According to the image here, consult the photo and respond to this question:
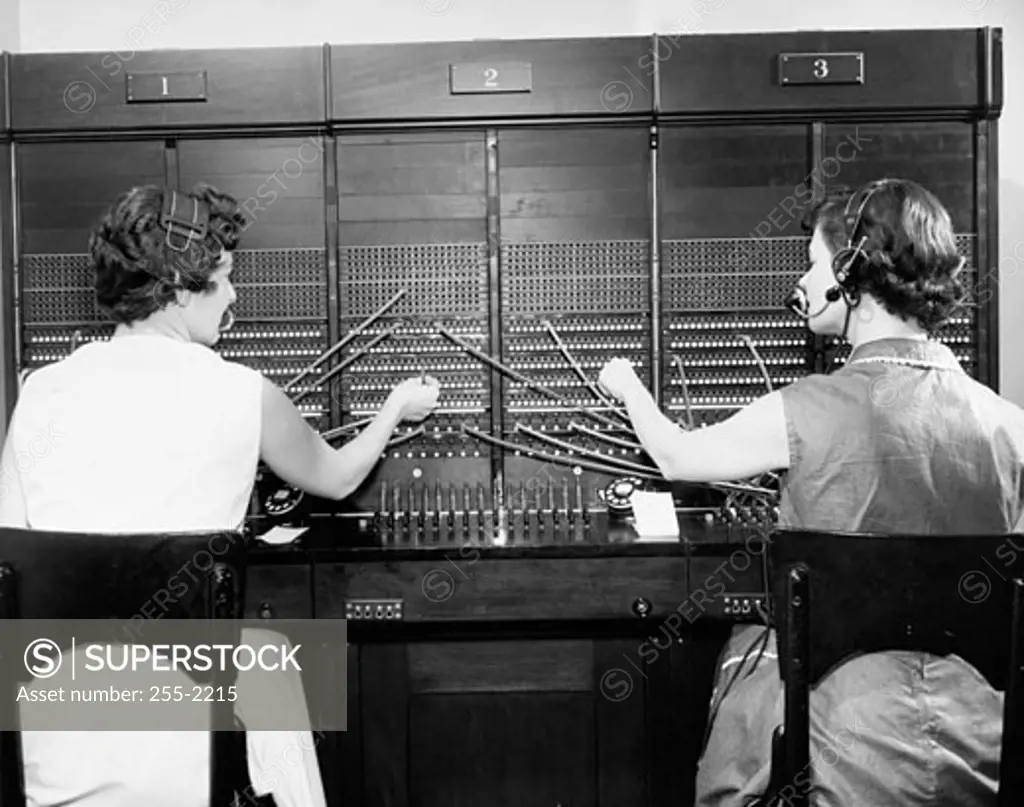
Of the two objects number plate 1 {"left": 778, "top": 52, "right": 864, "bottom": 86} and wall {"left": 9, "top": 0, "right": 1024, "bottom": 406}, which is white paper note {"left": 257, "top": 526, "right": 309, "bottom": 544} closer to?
wall {"left": 9, "top": 0, "right": 1024, "bottom": 406}

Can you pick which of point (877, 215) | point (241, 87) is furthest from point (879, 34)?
point (241, 87)

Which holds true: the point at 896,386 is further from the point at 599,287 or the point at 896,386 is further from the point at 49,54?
the point at 49,54

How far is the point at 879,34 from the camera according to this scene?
2.79 m

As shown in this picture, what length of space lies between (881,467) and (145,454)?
48.5 inches

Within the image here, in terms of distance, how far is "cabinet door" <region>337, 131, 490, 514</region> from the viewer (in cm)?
292

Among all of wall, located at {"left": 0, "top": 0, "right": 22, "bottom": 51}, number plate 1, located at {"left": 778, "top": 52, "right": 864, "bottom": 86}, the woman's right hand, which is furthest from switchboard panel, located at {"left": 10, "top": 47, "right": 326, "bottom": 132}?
number plate 1, located at {"left": 778, "top": 52, "right": 864, "bottom": 86}

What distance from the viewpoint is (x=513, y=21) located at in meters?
3.39

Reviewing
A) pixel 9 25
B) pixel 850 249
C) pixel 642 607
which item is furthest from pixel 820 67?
pixel 9 25

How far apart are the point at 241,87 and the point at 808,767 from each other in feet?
7.78

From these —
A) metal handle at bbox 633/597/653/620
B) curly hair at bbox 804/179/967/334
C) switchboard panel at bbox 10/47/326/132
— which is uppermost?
switchboard panel at bbox 10/47/326/132

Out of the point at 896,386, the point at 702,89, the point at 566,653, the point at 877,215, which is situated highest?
the point at 702,89

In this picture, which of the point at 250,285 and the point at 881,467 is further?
the point at 250,285

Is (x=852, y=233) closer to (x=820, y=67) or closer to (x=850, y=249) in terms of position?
(x=850, y=249)

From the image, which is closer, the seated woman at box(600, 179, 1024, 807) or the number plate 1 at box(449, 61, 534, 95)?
the seated woman at box(600, 179, 1024, 807)
